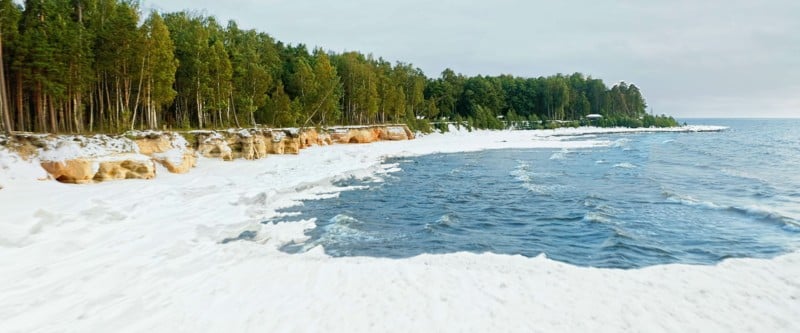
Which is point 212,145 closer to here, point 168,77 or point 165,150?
point 165,150

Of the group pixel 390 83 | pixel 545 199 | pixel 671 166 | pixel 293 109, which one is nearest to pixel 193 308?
pixel 545 199

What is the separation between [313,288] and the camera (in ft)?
26.3

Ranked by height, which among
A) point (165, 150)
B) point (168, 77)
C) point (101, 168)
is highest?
point (168, 77)

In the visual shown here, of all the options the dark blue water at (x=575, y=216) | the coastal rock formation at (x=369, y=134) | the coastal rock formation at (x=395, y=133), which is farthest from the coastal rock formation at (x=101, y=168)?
the coastal rock formation at (x=395, y=133)

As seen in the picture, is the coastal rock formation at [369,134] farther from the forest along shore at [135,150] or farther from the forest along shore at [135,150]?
the forest along shore at [135,150]

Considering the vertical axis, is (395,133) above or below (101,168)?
above

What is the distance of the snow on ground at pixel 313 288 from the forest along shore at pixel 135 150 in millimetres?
7944

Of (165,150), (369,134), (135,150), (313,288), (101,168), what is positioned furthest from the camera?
(369,134)

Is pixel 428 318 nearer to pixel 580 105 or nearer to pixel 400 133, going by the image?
pixel 400 133

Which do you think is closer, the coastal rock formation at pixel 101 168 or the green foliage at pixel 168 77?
the coastal rock formation at pixel 101 168

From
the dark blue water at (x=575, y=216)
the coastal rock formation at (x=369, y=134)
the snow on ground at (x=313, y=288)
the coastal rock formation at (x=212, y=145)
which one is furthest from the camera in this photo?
the coastal rock formation at (x=369, y=134)

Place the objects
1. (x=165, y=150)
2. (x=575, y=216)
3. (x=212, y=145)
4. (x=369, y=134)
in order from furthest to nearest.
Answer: (x=369, y=134)
(x=212, y=145)
(x=165, y=150)
(x=575, y=216)

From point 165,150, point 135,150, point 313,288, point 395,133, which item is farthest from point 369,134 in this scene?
point 313,288

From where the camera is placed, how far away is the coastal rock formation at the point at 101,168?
18.7 metres
